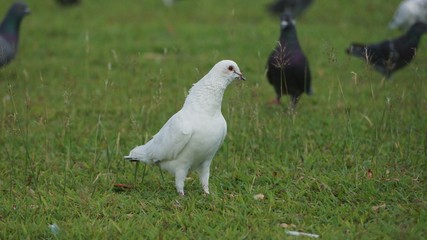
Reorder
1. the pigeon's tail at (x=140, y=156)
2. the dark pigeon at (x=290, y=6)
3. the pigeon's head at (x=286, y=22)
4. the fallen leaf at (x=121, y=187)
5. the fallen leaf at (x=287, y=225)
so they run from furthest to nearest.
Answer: the dark pigeon at (x=290, y=6)
the pigeon's head at (x=286, y=22)
the fallen leaf at (x=121, y=187)
the pigeon's tail at (x=140, y=156)
the fallen leaf at (x=287, y=225)

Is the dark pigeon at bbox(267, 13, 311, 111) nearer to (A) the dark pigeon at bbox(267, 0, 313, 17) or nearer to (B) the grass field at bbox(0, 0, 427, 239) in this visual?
(B) the grass field at bbox(0, 0, 427, 239)

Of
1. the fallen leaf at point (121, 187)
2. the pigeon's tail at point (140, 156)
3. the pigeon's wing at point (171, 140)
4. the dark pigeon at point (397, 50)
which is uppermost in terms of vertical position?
the dark pigeon at point (397, 50)

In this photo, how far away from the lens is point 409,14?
11156mm

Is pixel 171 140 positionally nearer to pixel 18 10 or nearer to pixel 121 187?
pixel 121 187

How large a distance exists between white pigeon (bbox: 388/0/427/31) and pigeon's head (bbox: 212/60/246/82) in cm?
727

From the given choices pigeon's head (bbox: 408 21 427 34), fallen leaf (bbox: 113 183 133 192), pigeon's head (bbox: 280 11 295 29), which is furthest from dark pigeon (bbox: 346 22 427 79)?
fallen leaf (bbox: 113 183 133 192)

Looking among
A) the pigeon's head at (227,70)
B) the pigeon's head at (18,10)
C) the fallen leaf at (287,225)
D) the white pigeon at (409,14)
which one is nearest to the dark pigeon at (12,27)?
the pigeon's head at (18,10)

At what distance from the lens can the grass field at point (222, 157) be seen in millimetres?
4293

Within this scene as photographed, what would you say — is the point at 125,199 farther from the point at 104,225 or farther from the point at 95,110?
the point at 95,110

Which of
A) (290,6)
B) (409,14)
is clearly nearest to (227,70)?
(409,14)

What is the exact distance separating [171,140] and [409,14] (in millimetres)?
7701

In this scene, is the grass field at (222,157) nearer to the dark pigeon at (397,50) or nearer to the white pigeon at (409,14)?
the dark pigeon at (397,50)

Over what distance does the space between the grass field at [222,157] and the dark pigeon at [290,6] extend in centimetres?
216

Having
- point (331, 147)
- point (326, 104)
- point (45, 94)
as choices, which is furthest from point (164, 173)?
point (45, 94)
